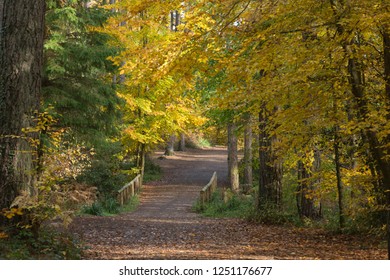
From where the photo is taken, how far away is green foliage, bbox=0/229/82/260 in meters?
6.73

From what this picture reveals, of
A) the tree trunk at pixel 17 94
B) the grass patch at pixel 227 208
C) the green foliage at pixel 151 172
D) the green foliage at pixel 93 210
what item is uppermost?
the tree trunk at pixel 17 94

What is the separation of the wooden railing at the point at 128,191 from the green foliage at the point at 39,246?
12.3 metres

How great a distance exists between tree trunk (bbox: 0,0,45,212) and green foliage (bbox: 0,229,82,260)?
542mm

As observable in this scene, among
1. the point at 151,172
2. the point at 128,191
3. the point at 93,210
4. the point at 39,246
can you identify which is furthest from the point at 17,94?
the point at 151,172

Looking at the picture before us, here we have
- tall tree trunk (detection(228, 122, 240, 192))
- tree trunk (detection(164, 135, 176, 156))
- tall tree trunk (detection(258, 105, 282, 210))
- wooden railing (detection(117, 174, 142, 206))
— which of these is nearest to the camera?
tall tree trunk (detection(258, 105, 282, 210))

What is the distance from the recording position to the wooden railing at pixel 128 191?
65.5 feet

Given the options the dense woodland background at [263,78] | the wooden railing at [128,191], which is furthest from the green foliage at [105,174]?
the dense woodland background at [263,78]

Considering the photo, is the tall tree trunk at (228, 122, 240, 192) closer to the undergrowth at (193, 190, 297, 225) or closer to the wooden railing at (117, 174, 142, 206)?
the undergrowth at (193, 190, 297, 225)

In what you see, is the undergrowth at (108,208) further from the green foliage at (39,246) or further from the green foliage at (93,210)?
the green foliage at (39,246)

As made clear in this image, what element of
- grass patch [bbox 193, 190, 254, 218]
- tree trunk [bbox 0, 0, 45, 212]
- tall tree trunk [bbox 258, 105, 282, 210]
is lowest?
grass patch [bbox 193, 190, 254, 218]

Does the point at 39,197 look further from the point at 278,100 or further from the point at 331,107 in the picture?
the point at 331,107

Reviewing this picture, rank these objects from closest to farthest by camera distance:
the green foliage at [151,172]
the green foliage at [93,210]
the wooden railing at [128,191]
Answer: the green foliage at [93,210], the wooden railing at [128,191], the green foliage at [151,172]

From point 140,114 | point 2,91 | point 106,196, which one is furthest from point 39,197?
point 140,114

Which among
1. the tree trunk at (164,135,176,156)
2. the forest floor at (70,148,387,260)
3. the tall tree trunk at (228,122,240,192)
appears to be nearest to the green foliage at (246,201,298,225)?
the forest floor at (70,148,387,260)
